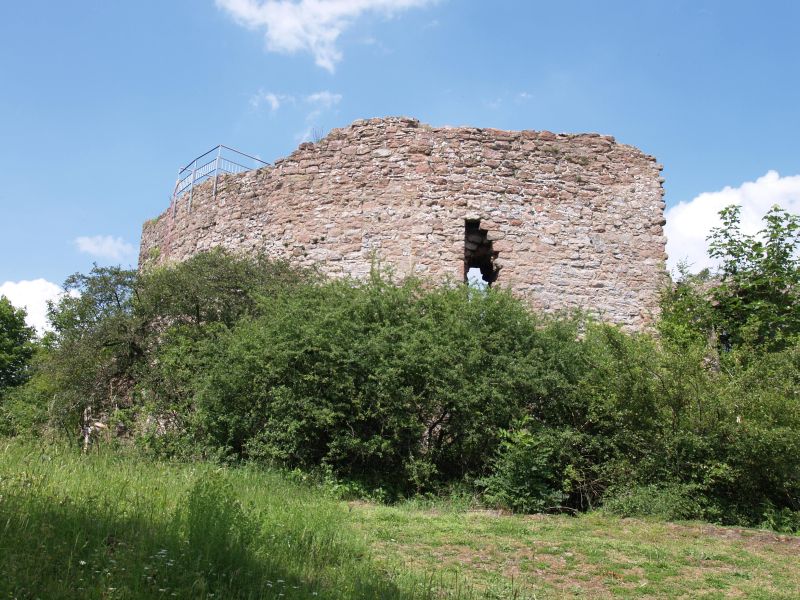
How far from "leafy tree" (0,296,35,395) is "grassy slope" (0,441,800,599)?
22.8m

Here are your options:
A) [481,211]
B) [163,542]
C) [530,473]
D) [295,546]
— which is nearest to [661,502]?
[530,473]

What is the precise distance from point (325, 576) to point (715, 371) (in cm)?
701

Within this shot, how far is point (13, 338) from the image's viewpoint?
1154 inches

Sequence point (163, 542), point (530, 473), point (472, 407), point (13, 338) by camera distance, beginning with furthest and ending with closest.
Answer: point (13, 338) → point (472, 407) → point (530, 473) → point (163, 542)

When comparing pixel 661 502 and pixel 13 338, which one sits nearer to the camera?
pixel 661 502

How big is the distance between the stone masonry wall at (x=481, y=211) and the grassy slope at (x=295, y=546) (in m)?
5.57

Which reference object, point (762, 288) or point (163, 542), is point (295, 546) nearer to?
point (163, 542)

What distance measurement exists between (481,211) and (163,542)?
919 cm

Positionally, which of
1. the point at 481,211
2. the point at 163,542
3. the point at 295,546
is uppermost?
the point at 481,211

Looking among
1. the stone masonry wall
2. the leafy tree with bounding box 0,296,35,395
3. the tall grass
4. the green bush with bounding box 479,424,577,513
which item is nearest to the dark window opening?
the stone masonry wall

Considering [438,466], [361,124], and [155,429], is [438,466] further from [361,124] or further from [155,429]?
[361,124]

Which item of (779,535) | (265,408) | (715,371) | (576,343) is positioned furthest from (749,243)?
(265,408)

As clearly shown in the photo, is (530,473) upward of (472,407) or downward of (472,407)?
downward

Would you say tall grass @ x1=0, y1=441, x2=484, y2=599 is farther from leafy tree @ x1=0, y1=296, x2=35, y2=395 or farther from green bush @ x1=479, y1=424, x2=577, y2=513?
leafy tree @ x1=0, y1=296, x2=35, y2=395
